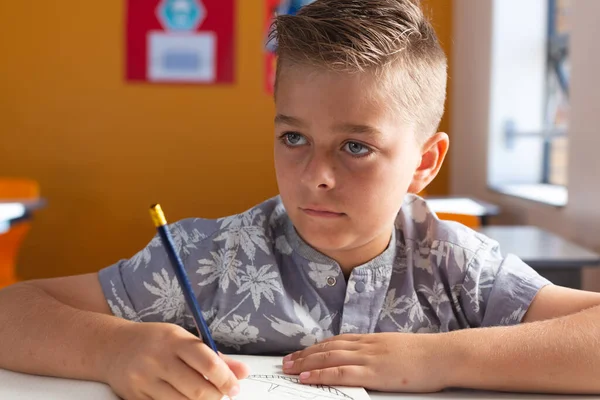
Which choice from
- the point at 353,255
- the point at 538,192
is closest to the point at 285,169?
the point at 353,255

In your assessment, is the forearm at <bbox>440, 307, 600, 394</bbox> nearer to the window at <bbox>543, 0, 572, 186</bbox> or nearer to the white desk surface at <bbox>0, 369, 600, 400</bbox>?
the white desk surface at <bbox>0, 369, 600, 400</bbox>

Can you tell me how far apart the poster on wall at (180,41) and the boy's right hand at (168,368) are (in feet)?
12.0

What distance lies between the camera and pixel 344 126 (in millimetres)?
951

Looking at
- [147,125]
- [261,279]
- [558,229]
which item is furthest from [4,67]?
[261,279]

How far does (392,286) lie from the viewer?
1.11 meters

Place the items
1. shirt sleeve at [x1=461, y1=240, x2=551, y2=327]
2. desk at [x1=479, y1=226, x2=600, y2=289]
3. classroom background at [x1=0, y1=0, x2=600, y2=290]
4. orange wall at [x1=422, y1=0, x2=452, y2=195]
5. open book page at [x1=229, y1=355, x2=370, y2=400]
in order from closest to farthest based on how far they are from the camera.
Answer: open book page at [x1=229, y1=355, x2=370, y2=400]
shirt sleeve at [x1=461, y1=240, x2=551, y2=327]
desk at [x1=479, y1=226, x2=600, y2=289]
orange wall at [x1=422, y1=0, x2=452, y2=195]
classroom background at [x1=0, y1=0, x2=600, y2=290]

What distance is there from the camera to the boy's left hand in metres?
0.84

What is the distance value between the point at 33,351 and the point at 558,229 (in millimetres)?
2096

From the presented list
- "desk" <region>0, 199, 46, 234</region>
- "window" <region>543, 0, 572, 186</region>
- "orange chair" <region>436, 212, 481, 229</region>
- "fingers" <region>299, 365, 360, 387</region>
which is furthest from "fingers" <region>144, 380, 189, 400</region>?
"window" <region>543, 0, 572, 186</region>

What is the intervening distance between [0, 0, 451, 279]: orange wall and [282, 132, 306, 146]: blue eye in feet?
10.9

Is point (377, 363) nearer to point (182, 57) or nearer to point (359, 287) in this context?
point (359, 287)

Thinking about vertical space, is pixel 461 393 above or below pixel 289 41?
below

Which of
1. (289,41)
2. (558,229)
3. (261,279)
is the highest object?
(289,41)

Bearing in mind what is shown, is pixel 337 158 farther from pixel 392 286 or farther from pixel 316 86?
pixel 392 286
